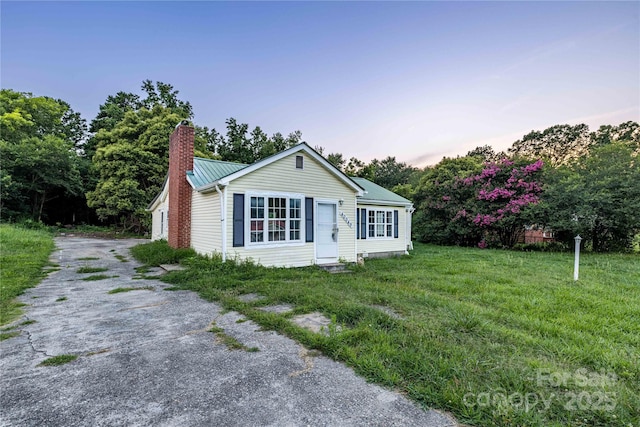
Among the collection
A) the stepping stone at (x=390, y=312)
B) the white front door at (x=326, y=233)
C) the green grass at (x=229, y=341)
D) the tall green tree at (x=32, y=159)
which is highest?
the tall green tree at (x=32, y=159)

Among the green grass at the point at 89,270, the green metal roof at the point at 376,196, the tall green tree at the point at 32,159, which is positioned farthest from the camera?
the tall green tree at the point at 32,159

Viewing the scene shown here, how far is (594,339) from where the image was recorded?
3.51 m

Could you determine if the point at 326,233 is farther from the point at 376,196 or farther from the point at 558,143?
the point at 558,143

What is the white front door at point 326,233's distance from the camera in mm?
9562

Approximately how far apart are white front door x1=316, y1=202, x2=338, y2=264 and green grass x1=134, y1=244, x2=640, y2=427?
2.15 m

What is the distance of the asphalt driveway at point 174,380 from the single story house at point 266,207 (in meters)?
3.86

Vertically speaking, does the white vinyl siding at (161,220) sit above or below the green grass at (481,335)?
above

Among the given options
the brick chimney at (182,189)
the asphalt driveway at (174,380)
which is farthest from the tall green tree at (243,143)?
the asphalt driveway at (174,380)

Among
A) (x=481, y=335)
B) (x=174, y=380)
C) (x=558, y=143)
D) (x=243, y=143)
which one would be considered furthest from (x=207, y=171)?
(x=558, y=143)

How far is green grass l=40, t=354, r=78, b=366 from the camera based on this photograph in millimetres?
2943

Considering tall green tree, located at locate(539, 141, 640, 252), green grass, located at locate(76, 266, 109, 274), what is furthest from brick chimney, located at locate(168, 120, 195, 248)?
tall green tree, located at locate(539, 141, 640, 252)

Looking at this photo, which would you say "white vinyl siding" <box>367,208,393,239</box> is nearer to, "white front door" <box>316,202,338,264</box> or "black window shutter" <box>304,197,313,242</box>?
"white front door" <box>316,202,338,264</box>

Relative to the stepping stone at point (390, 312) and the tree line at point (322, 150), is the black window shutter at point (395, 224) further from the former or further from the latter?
the stepping stone at point (390, 312)

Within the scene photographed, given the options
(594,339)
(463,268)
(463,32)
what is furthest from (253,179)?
(463,32)
